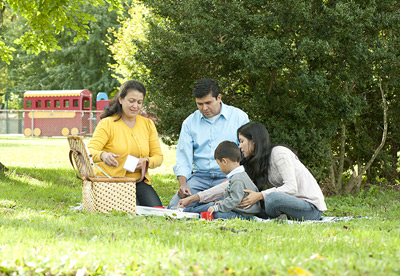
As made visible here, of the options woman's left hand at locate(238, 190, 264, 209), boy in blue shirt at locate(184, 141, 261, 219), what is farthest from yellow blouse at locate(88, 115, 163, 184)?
woman's left hand at locate(238, 190, 264, 209)

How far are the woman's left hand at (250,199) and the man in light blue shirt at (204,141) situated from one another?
39.9 inches

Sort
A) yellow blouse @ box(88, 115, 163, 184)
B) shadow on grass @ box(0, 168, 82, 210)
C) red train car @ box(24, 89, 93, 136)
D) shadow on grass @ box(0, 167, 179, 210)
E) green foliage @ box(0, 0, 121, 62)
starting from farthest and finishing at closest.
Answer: red train car @ box(24, 89, 93, 136) → green foliage @ box(0, 0, 121, 62) → shadow on grass @ box(0, 167, 179, 210) → shadow on grass @ box(0, 168, 82, 210) → yellow blouse @ box(88, 115, 163, 184)

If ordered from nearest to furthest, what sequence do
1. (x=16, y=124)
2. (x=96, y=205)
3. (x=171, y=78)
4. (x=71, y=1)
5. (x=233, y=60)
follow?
1. (x=96, y=205)
2. (x=233, y=60)
3. (x=171, y=78)
4. (x=71, y=1)
5. (x=16, y=124)

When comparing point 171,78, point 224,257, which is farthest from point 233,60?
point 224,257

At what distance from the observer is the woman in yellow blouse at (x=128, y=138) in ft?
21.3

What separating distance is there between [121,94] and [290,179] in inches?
94.8

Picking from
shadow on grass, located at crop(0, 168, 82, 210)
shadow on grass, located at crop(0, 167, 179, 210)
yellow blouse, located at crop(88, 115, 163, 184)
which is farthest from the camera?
shadow on grass, located at crop(0, 167, 179, 210)

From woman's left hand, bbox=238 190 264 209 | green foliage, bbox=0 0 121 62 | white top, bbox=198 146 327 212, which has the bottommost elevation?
woman's left hand, bbox=238 190 264 209

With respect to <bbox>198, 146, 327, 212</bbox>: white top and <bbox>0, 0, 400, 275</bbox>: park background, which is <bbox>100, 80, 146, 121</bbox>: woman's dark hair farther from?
<bbox>198, 146, 327, 212</bbox>: white top

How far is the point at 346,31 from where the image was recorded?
8289mm

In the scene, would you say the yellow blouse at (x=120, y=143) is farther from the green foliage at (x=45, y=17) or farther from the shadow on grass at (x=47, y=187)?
the green foliage at (x=45, y=17)

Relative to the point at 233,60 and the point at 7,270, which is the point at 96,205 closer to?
the point at 7,270

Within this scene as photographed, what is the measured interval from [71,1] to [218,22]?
4.72 metres

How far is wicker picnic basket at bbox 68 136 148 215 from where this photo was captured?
19.0ft
